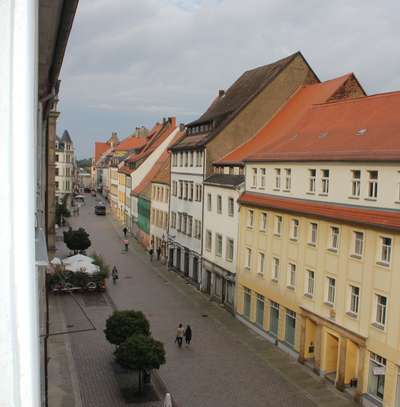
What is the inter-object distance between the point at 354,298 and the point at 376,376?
280 centimetres

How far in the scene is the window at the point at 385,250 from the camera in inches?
722

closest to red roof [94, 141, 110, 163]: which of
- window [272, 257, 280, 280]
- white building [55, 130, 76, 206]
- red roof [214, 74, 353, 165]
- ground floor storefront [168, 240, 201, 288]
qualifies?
white building [55, 130, 76, 206]

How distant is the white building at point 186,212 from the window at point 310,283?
14.4 m

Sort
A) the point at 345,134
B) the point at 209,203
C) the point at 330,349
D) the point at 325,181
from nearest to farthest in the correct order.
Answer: the point at 330,349 → the point at 325,181 → the point at 345,134 → the point at 209,203

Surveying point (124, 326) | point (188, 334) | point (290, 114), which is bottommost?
point (188, 334)

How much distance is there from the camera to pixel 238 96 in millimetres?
39438

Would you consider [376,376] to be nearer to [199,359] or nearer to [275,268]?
[199,359]

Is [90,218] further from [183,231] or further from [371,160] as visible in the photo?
[371,160]

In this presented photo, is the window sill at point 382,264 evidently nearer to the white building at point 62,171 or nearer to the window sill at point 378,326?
the window sill at point 378,326

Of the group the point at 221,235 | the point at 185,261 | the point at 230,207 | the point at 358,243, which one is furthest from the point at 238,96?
the point at 358,243

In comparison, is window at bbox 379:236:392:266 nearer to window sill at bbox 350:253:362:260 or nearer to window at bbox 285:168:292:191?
window sill at bbox 350:253:362:260

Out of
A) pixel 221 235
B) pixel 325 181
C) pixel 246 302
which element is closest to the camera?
pixel 325 181

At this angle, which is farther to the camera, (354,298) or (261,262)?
(261,262)

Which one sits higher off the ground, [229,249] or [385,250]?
[385,250]
